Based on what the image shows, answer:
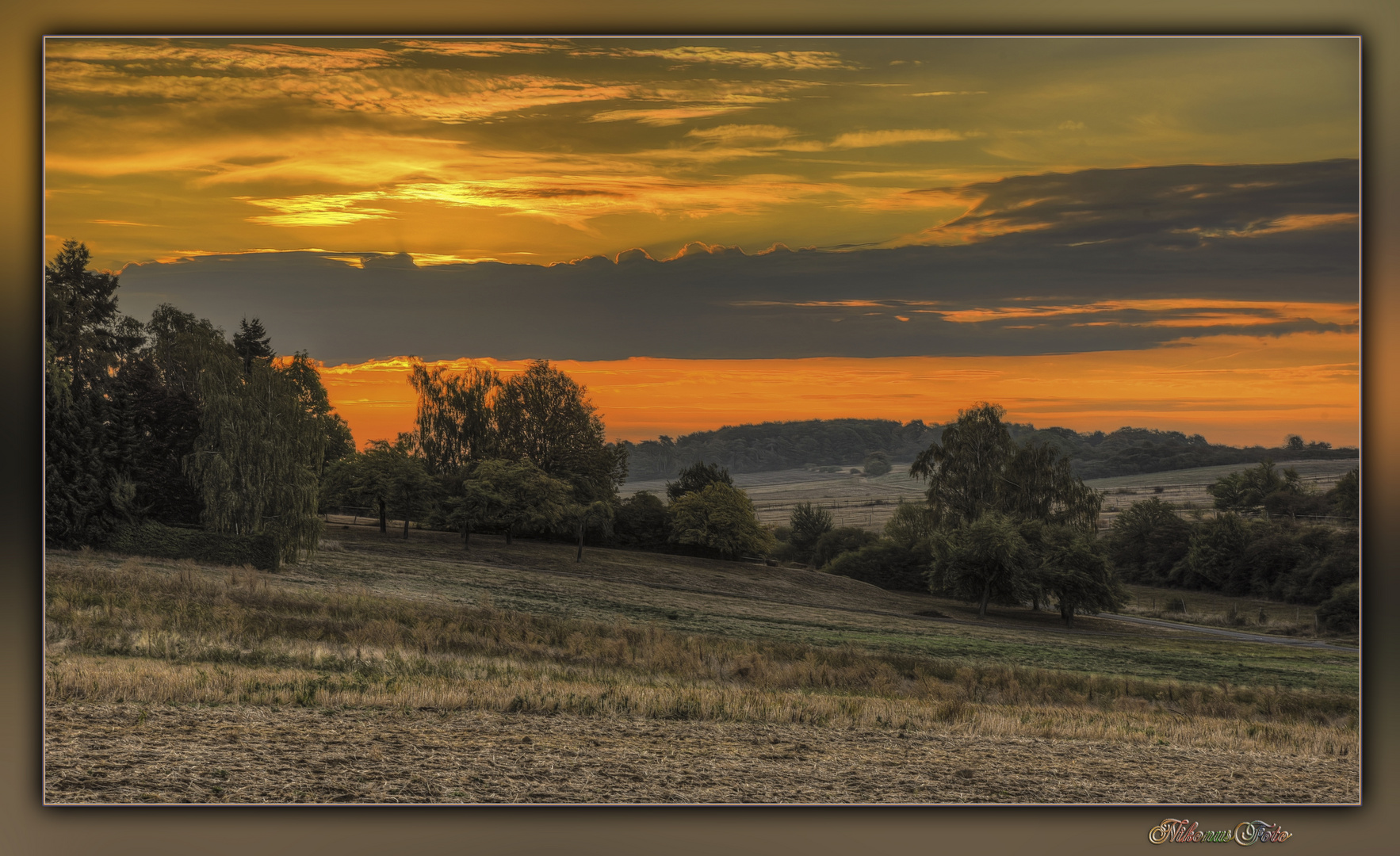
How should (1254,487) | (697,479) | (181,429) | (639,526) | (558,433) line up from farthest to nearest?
(639,526) < (558,433) < (181,429) < (697,479) < (1254,487)

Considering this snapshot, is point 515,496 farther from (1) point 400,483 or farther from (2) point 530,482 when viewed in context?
(1) point 400,483

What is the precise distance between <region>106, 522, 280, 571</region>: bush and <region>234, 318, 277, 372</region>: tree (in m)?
3.91

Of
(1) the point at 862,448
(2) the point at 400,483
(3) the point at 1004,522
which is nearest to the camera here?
(1) the point at 862,448

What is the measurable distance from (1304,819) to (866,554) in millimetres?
30762

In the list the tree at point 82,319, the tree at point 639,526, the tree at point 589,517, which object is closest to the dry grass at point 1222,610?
the tree at point 639,526

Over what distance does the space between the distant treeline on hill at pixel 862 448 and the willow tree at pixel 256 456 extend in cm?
900

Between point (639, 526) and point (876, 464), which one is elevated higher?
point (876, 464)

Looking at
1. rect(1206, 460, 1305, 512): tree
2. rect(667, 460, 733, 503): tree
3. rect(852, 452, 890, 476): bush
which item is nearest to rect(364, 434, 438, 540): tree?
rect(667, 460, 733, 503): tree

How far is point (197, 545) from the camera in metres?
17.9

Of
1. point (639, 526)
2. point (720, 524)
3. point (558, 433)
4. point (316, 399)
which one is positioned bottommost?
point (639, 526)

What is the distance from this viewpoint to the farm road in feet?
43.1

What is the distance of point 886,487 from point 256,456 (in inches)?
670

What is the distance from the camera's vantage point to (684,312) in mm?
10156

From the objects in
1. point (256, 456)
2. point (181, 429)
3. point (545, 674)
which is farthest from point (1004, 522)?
point (181, 429)
